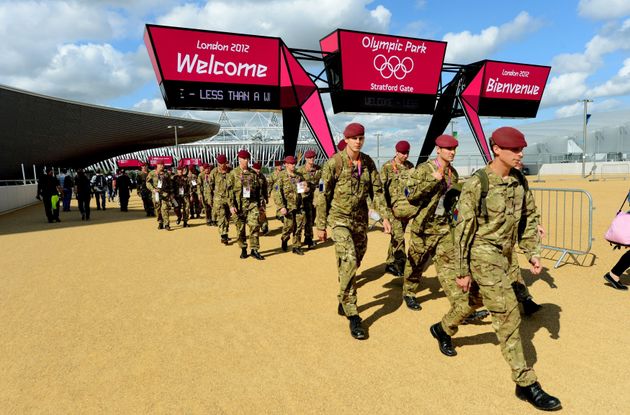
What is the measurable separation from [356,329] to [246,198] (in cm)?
436

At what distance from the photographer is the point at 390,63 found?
15.9 meters

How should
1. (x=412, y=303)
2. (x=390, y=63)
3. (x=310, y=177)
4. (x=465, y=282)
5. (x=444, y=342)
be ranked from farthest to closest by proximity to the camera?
1. (x=390, y=63)
2. (x=310, y=177)
3. (x=412, y=303)
4. (x=444, y=342)
5. (x=465, y=282)

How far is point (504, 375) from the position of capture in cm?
317

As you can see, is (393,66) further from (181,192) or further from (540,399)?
(540,399)

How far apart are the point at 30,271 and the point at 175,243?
311 centimetres

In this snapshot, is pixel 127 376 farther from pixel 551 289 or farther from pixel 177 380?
pixel 551 289

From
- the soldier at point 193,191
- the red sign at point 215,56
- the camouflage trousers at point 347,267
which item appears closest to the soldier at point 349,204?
the camouflage trousers at point 347,267

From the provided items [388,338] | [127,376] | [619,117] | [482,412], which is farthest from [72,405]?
[619,117]

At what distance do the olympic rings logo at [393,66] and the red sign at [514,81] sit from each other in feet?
14.0

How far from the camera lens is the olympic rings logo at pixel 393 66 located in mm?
15664

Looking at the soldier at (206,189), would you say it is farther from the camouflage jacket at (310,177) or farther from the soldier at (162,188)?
the camouflage jacket at (310,177)

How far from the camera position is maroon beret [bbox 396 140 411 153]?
6.18 metres

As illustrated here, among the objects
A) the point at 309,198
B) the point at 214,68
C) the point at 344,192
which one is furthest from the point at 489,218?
the point at 214,68

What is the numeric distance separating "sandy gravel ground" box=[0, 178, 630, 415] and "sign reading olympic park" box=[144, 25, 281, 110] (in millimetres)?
8561
